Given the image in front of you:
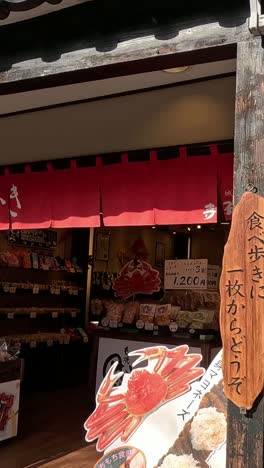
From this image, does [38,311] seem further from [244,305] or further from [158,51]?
[244,305]

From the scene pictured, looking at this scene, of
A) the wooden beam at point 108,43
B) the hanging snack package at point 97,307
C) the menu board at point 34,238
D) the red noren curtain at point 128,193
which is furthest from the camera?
the hanging snack package at point 97,307

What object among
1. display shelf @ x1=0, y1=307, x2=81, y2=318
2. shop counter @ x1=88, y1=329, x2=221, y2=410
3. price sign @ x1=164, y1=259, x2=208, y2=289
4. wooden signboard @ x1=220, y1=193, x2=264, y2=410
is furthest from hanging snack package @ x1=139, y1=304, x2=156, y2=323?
wooden signboard @ x1=220, y1=193, x2=264, y2=410

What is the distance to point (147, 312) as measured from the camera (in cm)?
771

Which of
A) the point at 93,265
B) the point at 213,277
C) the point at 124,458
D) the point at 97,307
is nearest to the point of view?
the point at 124,458

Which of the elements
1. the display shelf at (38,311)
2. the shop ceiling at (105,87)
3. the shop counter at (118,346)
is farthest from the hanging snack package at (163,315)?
the shop ceiling at (105,87)

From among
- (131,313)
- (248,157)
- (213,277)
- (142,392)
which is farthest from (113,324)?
(248,157)

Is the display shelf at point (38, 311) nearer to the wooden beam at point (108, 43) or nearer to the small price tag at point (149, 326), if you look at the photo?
the small price tag at point (149, 326)

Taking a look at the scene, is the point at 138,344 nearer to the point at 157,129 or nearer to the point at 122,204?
the point at 122,204

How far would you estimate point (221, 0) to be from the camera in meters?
3.19

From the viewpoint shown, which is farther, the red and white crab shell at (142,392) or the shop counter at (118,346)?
the shop counter at (118,346)

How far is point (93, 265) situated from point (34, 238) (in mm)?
1848

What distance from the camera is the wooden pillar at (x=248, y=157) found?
2.59 meters

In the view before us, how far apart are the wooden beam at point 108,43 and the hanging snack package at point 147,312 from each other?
4.51 m

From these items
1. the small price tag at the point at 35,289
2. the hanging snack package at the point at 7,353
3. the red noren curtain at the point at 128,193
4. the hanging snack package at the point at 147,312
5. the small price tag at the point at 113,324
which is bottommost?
the hanging snack package at the point at 7,353
